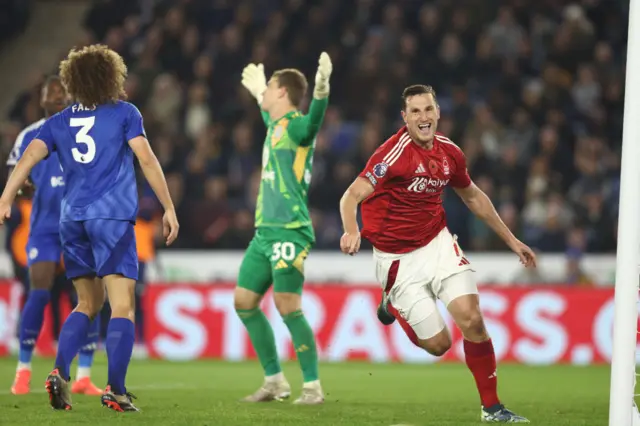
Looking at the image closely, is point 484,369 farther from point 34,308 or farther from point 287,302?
point 34,308

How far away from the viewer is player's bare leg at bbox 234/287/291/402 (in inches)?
318

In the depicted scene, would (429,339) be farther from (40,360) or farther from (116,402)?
(40,360)

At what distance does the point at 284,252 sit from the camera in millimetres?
7941

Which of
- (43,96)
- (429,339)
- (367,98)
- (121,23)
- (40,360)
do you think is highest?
(121,23)

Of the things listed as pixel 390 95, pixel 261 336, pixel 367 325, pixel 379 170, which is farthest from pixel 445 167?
pixel 390 95

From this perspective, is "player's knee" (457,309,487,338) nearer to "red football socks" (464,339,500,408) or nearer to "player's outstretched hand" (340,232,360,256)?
"red football socks" (464,339,500,408)

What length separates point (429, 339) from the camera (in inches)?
280

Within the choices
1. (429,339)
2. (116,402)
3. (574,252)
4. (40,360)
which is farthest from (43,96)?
(574,252)

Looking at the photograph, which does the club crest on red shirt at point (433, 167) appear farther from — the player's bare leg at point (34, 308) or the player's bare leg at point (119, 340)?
the player's bare leg at point (34, 308)

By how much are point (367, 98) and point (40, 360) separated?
6.57 meters

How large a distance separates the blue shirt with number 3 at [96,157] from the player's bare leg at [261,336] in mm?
1501

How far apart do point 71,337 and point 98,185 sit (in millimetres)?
927

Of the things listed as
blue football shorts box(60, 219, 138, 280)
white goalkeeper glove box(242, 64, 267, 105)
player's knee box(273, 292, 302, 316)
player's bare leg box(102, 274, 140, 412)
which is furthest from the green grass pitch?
white goalkeeper glove box(242, 64, 267, 105)

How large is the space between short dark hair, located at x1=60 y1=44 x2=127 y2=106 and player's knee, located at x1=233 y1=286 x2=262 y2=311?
1.85 metres
